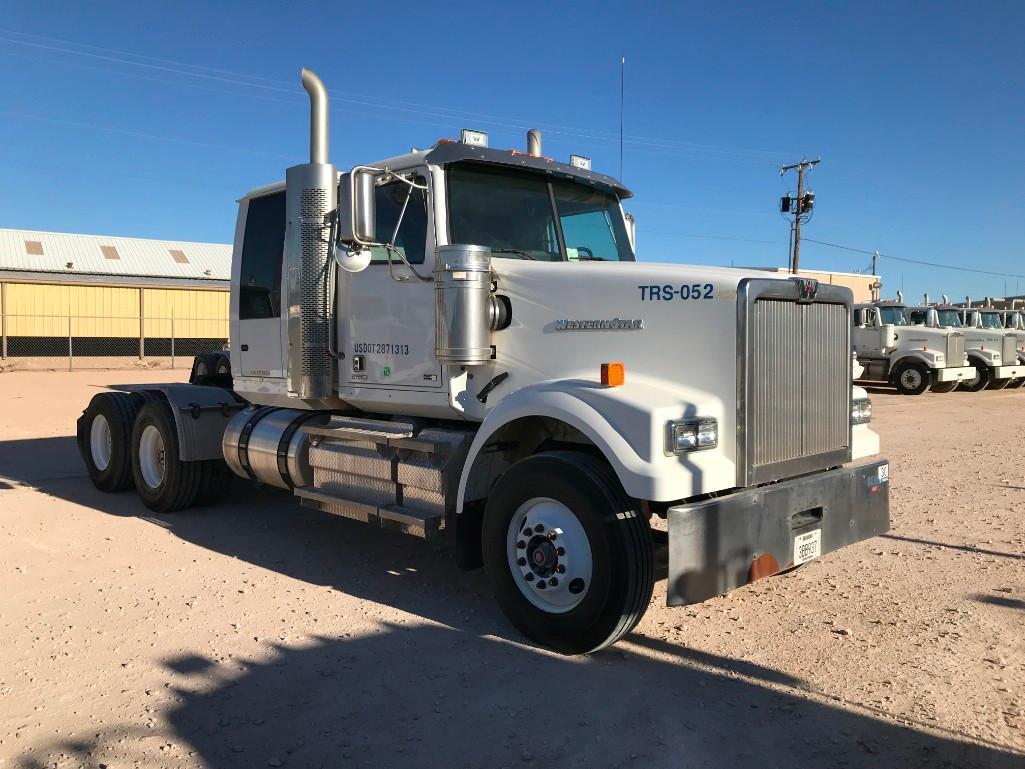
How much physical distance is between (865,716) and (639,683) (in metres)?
1.02

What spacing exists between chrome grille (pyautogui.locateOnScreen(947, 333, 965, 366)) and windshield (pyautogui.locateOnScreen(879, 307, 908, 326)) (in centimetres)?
125

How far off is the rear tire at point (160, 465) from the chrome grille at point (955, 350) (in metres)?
20.2

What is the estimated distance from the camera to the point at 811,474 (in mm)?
4875

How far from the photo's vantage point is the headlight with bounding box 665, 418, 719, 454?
160 inches

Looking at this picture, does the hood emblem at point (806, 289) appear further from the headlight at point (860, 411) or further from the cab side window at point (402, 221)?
the cab side window at point (402, 221)

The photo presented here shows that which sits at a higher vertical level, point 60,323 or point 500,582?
point 60,323

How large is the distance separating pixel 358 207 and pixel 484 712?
296 centimetres

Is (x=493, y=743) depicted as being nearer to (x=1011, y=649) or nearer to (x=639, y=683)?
(x=639, y=683)

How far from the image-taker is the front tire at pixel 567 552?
13.6 ft

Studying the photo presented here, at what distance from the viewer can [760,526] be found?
4.28 meters

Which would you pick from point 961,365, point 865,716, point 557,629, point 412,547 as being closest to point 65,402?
point 412,547

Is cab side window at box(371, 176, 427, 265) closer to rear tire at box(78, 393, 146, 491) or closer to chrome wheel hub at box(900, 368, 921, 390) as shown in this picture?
rear tire at box(78, 393, 146, 491)

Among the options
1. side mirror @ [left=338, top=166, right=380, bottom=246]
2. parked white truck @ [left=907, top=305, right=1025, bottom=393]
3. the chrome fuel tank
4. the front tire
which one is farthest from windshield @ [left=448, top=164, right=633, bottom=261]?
parked white truck @ [left=907, top=305, right=1025, bottom=393]

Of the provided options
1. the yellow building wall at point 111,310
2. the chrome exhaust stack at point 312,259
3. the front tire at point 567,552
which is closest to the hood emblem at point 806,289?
the front tire at point 567,552
